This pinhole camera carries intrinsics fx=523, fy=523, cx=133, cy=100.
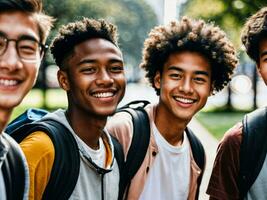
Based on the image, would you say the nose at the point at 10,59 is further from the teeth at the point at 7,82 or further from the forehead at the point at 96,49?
the forehead at the point at 96,49

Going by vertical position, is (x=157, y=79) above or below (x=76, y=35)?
below

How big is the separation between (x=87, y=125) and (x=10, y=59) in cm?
120

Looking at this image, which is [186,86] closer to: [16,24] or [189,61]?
[189,61]

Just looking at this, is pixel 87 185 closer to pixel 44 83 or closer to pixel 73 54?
pixel 73 54

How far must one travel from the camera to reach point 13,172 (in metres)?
2.96

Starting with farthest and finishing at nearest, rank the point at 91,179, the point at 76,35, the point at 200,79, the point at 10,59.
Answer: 1. the point at 200,79
2. the point at 76,35
3. the point at 91,179
4. the point at 10,59

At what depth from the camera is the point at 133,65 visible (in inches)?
3125

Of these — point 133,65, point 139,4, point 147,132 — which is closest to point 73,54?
point 147,132

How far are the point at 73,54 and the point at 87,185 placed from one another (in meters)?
1.03

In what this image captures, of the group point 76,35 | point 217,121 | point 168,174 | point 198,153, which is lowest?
point 217,121

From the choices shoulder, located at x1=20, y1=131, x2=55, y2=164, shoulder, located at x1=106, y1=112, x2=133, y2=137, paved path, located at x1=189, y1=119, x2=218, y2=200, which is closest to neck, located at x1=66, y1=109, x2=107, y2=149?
shoulder, located at x1=106, y1=112, x2=133, y2=137

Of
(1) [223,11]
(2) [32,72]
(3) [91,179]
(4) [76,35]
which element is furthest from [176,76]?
(1) [223,11]

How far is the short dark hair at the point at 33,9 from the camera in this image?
3.01m

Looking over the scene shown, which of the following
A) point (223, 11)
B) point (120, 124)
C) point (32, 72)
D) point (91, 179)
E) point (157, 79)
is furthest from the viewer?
point (223, 11)
